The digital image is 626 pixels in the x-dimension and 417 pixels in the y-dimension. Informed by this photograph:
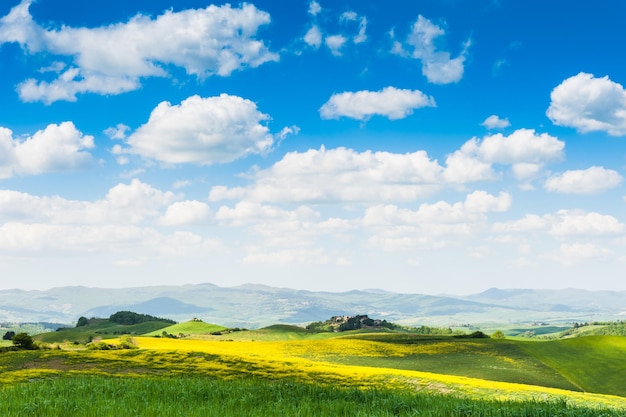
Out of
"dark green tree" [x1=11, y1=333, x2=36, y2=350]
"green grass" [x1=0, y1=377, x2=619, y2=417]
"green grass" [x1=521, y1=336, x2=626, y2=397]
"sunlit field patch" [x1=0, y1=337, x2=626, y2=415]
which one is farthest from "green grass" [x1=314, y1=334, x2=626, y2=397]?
"green grass" [x1=0, y1=377, x2=619, y2=417]

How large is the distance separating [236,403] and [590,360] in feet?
342

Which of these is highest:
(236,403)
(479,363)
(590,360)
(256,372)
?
(236,403)

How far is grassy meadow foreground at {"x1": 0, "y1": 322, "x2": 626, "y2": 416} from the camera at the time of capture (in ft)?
62.3

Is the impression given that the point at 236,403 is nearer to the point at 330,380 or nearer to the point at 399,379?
the point at 330,380

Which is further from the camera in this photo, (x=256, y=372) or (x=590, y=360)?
(x=590, y=360)

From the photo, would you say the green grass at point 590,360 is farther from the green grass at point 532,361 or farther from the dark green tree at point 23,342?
the dark green tree at point 23,342

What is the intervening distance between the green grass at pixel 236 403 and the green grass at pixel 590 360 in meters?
75.1

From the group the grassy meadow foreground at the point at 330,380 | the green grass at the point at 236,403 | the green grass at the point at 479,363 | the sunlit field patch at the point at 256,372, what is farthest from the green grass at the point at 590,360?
the green grass at the point at 236,403

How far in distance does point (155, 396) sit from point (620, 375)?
9370 cm

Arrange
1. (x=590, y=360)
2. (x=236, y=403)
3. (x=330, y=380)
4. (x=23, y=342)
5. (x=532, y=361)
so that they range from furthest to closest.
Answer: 1. (x=590, y=360)
2. (x=532, y=361)
3. (x=23, y=342)
4. (x=330, y=380)
5. (x=236, y=403)

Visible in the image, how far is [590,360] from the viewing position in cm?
10544

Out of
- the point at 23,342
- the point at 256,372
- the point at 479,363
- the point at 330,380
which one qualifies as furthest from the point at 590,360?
the point at 23,342

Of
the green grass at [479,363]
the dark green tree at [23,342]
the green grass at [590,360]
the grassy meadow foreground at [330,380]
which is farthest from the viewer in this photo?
the green grass at [590,360]

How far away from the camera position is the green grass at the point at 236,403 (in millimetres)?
17234
